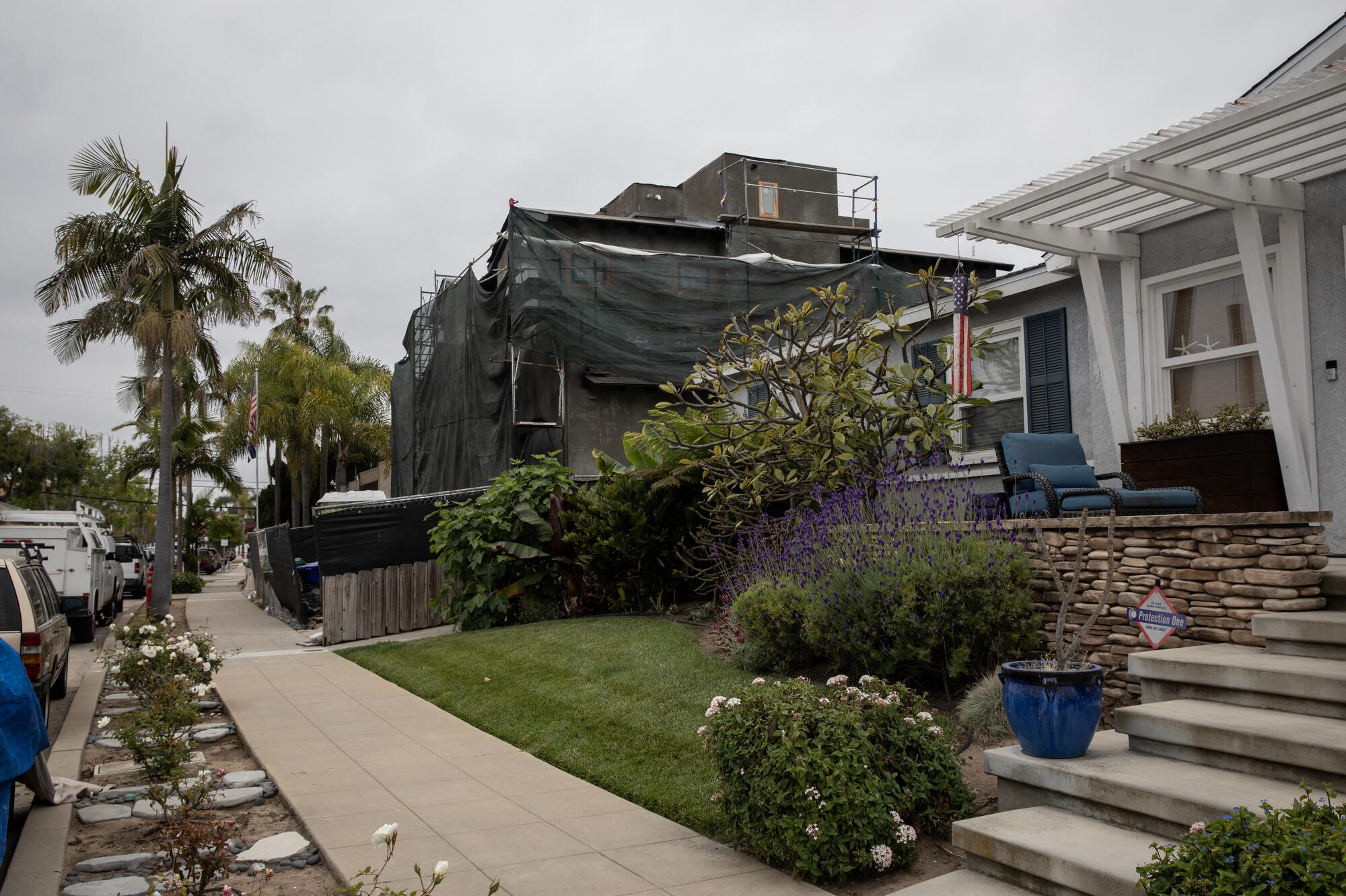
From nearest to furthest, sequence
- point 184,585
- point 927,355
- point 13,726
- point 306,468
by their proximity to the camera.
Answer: point 13,726, point 927,355, point 184,585, point 306,468

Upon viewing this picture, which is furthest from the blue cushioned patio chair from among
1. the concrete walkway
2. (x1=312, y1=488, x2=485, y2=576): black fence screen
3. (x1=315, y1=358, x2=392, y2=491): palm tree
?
(x1=315, y1=358, x2=392, y2=491): palm tree

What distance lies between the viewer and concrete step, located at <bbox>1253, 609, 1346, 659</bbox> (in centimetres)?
523

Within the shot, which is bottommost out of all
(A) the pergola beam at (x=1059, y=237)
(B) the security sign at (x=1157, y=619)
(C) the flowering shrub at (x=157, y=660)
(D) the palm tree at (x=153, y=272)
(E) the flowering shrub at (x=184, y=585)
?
(E) the flowering shrub at (x=184, y=585)

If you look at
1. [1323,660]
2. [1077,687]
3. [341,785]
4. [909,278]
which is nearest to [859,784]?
[1077,687]

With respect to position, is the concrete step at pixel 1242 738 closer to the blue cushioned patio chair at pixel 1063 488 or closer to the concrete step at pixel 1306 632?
the concrete step at pixel 1306 632

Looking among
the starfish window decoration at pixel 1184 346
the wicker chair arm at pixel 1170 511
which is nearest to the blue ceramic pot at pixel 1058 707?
the wicker chair arm at pixel 1170 511

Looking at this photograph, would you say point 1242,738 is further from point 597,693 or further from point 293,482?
point 293,482

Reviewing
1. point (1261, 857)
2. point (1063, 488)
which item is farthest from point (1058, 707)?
point (1063, 488)

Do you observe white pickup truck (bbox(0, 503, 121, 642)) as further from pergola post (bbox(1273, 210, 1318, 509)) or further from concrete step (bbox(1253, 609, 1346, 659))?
pergola post (bbox(1273, 210, 1318, 509))

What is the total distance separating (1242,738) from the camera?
14.7ft

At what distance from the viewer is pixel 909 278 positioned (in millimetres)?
17688

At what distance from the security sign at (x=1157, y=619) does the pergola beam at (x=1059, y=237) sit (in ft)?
13.2

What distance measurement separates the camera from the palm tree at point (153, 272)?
21.6 metres

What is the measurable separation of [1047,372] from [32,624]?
32.7 feet
